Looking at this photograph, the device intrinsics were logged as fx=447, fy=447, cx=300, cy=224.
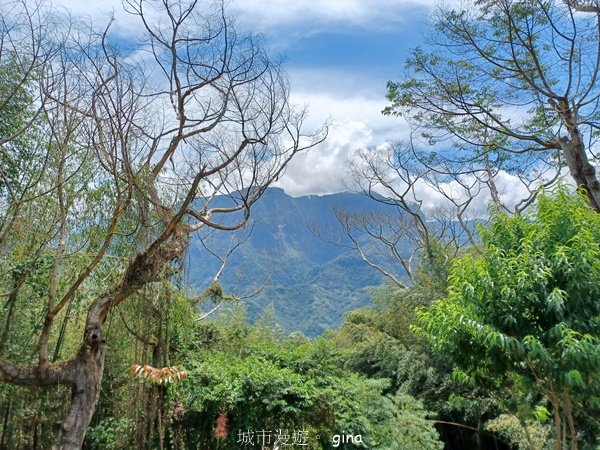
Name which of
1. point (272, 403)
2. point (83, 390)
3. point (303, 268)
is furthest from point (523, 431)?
point (303, 268)

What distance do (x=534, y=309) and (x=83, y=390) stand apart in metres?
3.42

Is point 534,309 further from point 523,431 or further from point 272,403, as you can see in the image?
point 523,431

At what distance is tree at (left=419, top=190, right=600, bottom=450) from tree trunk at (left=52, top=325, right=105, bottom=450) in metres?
2.64

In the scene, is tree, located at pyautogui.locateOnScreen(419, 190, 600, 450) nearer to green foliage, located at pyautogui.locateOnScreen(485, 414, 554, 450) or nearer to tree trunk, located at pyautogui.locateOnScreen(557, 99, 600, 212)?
tree trunk, located at pyautogui.locateOnScreen(557, 99, 600, 212)

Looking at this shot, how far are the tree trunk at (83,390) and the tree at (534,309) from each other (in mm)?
2640

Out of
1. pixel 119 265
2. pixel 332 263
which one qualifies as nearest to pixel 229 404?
pixel 119 265

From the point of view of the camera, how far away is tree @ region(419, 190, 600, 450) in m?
2.72

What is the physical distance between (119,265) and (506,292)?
11.9 ft

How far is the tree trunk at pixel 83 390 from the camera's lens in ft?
11.1

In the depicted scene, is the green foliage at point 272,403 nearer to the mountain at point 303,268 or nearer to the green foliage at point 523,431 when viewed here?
the green foliage at point 523,431

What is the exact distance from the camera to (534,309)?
9.82 feet

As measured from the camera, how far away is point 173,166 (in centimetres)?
479

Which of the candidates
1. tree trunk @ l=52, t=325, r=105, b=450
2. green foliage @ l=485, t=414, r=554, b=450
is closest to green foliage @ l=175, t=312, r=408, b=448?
tree trunk @ l=52, t=325, r=105, b=450

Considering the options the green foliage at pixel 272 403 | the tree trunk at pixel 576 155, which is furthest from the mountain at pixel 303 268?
the tree trunk at pixel 576 155
